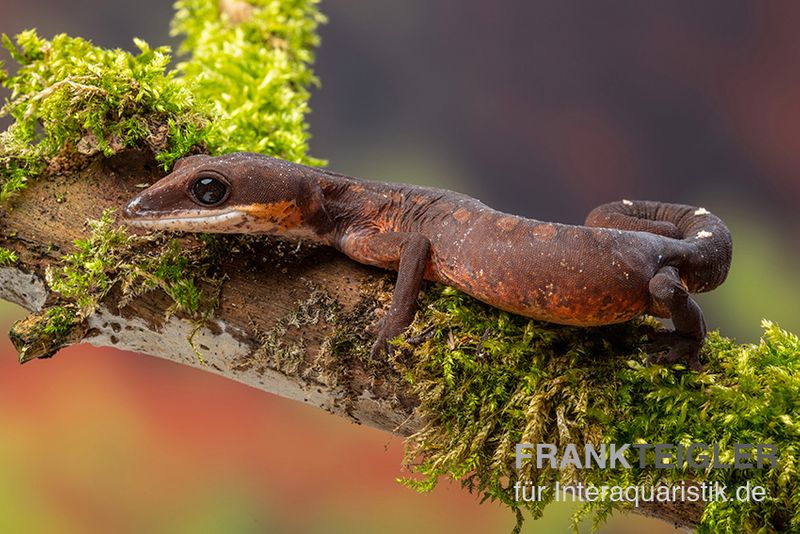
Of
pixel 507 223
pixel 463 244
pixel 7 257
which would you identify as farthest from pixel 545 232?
pixel 7 257

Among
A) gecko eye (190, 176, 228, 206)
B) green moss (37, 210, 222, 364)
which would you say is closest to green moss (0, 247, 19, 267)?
green moss (37, 210, 222, 364)

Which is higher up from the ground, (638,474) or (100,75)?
(100,75)

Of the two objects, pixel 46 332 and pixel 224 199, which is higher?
pixel 224 199

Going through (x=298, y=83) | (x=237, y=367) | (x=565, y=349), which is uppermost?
(x=298, y=83)

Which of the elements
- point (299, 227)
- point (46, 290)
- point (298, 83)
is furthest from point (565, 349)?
point (298, 83)

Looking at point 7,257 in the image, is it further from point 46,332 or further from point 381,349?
point 381,349

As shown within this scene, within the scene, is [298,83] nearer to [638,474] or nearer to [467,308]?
[467,308]

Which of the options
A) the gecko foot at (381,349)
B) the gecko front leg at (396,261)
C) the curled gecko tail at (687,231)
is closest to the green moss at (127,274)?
the gecko front leg at (396,261)

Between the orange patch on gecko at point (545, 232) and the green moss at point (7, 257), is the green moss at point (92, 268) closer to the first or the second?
the green moss at point (7, 257)
